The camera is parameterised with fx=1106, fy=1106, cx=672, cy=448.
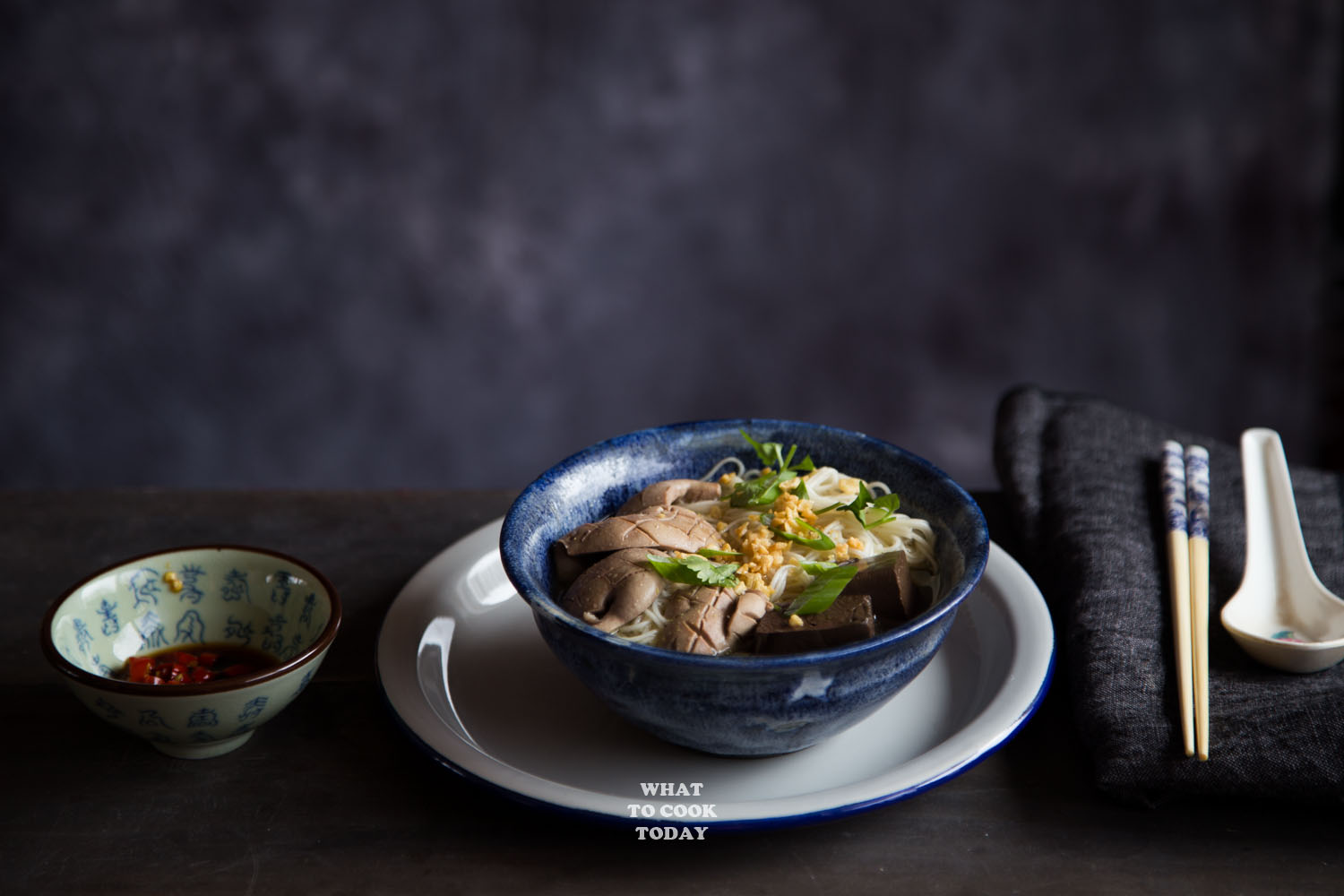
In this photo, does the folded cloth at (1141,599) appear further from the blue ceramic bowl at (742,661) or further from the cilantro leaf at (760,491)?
the cilantro leaf at (760,491)

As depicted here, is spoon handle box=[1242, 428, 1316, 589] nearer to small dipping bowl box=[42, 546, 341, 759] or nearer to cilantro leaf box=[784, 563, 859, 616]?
cilantro leaf box=[784, 563, 859, 616]

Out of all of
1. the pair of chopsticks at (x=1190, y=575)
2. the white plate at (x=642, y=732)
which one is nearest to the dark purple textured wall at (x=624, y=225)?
the pair of chopsticks at (x=1190, y=575)

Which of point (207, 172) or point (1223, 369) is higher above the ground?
point (207, 172)

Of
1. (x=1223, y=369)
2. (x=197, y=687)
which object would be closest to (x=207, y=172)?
(x=197, y=687)

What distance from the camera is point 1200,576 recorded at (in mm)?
1883

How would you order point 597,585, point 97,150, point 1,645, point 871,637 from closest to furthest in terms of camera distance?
point 871,637 → point 597,585 → point 1,645 → point 97,150

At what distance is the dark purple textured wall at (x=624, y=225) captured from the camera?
4188mm

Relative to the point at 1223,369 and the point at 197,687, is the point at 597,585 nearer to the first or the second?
the point at 197,687

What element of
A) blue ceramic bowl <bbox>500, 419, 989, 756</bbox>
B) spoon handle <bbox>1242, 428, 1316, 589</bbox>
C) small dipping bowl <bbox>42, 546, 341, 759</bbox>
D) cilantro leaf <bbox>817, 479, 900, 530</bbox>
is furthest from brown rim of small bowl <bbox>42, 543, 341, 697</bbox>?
spoon handle <bbox>1242, 428, 1316, 589</bbox>

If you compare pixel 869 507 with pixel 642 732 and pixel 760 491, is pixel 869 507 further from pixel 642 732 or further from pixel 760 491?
pixel 642 732

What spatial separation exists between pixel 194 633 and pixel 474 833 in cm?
67

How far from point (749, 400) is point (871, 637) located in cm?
328

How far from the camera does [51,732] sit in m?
1.73

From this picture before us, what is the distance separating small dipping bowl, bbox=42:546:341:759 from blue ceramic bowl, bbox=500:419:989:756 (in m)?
0.34
